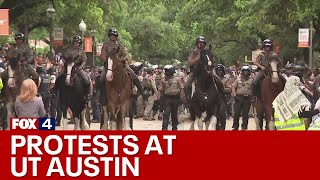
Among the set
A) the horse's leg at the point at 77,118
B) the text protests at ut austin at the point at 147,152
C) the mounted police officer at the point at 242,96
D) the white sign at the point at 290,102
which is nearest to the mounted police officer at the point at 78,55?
the horse's leg at the point at 77,118

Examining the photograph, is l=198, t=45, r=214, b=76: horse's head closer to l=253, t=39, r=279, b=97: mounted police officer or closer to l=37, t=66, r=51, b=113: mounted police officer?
l=253, t=39, r=279, b=97: mounted police officer

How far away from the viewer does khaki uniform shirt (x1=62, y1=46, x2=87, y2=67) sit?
1752cm

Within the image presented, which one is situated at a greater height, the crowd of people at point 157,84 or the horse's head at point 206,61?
the horse's head at point 206,61

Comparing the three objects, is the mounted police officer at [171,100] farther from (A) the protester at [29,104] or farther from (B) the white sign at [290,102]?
(B) the white sign at [290,102]

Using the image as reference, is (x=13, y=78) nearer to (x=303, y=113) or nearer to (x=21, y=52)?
(x=21, y=52)

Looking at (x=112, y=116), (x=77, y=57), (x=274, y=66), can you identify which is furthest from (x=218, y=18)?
(x=112, y=116)

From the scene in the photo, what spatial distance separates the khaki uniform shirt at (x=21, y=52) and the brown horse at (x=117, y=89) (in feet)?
8.09

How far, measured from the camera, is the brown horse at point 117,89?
17.0 m

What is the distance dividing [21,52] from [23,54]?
3.4 inches

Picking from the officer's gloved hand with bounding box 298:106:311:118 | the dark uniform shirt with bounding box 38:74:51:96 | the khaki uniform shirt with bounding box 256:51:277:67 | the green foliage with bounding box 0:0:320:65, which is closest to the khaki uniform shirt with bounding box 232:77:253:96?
the khaki uniform shirt with bounding box 256:51:277:67

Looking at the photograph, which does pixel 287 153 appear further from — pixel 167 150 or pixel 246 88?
pixel 246 88

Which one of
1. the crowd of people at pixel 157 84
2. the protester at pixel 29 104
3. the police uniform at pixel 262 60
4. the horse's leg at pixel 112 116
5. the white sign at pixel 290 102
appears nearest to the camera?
the white sign at pixel 290 102

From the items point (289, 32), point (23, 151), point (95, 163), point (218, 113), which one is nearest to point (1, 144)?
point (23, 151)

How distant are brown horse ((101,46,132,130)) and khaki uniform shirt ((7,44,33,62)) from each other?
2.46 metres
